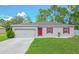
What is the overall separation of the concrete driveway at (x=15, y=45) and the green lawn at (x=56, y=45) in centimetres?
21

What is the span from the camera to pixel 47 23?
754 cm

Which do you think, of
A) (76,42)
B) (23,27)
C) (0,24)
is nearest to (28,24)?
(23,27)

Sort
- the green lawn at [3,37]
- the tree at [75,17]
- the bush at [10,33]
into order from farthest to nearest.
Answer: the green lawn at [3,37]
the tree at [75,17]
the bush at [10,33]

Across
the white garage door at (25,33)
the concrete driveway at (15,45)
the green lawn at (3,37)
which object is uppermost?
the white garage door at (25,33)

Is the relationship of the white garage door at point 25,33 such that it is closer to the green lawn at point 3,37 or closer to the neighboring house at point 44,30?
the neighboring house at point 44,30

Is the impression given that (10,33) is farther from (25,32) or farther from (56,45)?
(56,45)

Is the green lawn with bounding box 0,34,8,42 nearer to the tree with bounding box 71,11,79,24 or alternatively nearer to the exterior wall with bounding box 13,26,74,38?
the exterior wall with bounding box 13,26,74,38

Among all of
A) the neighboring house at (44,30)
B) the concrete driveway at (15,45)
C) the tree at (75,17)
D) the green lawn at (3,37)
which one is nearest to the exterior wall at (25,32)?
the neighboring house at (44,30)

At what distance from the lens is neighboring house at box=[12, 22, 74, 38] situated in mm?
7434

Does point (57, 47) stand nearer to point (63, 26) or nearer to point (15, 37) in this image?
point (63, 26)

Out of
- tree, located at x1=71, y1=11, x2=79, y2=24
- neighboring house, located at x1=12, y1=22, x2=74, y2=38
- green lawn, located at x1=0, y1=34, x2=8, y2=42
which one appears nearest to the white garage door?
neighboring house, located at x1=12, y1=22, x2=74, y2=38

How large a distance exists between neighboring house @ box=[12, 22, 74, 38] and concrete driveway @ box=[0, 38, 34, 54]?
0.14 m

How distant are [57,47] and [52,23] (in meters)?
0.66

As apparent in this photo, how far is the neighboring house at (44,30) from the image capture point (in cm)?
743
